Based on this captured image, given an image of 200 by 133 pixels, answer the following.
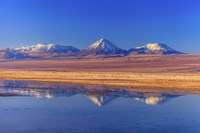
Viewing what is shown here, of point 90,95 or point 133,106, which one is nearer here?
point 133,106

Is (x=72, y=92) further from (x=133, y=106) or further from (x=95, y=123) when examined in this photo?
(x=95, y=123)

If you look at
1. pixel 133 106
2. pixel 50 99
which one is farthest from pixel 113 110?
pixel 50 99

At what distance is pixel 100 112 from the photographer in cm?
2094

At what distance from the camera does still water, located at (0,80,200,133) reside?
16719 millimetres

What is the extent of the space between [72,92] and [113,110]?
401 inches

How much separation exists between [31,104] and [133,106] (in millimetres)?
6165

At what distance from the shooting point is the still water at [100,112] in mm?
16719

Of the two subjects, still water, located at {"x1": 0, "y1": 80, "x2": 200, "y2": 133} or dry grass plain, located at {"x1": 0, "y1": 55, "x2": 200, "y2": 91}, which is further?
dry grass plain, located at {"x1": 0, "y1": 55, "x2": 200, "y2": 91}

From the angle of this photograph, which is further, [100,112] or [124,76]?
[124,76]

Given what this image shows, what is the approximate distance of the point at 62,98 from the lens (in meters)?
27.7

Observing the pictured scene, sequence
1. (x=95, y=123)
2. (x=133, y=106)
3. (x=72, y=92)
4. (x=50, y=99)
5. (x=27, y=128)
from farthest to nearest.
Result: (x=72, y=92), (x=50, y=99), (x=133, y=106), (x=95, y=123), (x=27, y=128)

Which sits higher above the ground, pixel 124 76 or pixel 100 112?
pixel 124 76

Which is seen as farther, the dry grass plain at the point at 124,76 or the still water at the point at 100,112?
the dry grass plain at the point at 124,76

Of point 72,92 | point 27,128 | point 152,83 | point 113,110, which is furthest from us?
point 152,83
